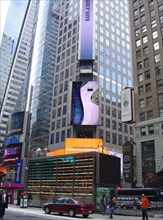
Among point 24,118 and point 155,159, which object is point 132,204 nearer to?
point 155,159

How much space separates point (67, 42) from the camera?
9325 centimetres

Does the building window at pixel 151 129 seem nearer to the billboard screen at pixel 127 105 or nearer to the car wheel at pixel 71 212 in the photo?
the billboard screen at pixel 127 105

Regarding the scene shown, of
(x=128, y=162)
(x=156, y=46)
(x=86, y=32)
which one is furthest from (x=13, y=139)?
(x=156, y=46)

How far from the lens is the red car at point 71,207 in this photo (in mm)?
22344

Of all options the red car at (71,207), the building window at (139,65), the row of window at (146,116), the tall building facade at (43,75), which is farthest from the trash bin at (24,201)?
the tall building facade at (43,75)

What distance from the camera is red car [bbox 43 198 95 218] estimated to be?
73.3 ft

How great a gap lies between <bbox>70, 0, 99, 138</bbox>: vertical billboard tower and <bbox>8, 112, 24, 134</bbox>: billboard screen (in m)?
30.1

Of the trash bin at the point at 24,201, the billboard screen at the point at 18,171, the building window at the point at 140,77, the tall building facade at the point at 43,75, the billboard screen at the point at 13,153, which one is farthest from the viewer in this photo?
the billboard screen at the point at 13,153

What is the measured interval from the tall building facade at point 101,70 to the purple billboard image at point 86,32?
7.12 feet

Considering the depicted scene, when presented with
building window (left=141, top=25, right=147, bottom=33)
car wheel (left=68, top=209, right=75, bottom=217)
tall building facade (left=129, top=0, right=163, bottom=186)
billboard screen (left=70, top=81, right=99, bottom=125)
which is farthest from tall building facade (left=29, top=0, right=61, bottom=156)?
car wheel (left=68, top=209, right=75, bottom=217)

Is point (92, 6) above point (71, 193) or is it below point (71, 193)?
above

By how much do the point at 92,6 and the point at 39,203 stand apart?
73066 mm

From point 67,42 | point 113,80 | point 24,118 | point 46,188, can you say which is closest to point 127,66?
point 113,80

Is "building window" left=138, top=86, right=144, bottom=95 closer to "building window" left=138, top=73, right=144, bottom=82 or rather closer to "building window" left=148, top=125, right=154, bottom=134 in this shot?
"building window" left=138, top=73, right=144, bottom=82
